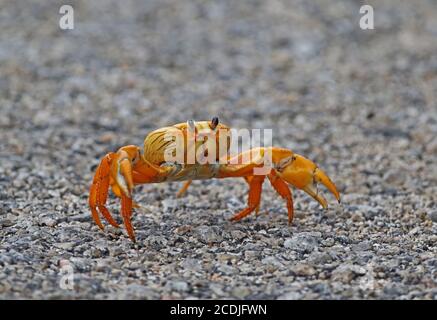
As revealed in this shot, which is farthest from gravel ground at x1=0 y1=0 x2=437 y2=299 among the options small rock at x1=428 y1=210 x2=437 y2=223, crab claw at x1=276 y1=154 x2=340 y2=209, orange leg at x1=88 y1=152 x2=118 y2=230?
crab claw at x1=276 y1=154 x2=340 y2=209

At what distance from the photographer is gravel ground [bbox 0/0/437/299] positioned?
16.5 feet

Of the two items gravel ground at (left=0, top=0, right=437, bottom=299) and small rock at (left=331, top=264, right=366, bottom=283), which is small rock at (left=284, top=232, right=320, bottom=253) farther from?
small rock at (left=331, top=264, right=366, bottom=283)

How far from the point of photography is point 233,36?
40.2ft

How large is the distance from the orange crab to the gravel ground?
0.30m

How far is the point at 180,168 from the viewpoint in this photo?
5.55m

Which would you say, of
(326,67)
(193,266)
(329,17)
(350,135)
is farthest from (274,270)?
(329,17)

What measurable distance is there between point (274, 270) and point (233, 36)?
7536 millimetres

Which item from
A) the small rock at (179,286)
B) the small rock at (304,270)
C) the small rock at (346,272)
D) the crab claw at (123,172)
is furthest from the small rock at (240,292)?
the crab claw at (123,172)

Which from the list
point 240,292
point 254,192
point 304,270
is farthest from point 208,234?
point 240,292

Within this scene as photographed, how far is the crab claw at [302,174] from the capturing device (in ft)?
18.7

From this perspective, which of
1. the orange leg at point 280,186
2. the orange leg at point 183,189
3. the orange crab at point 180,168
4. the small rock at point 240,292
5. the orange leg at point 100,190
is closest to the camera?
the small rock at point 240,292

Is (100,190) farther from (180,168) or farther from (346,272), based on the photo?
(346,272)

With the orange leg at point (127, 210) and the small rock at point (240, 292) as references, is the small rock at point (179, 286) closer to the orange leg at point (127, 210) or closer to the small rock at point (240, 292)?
the small rock at point (240, 292)
